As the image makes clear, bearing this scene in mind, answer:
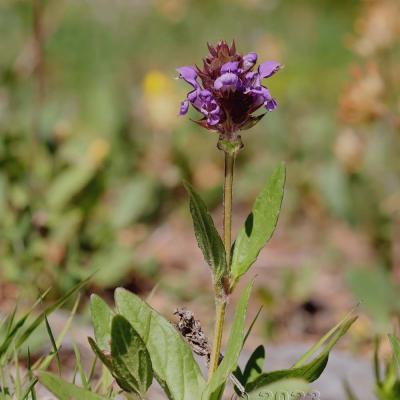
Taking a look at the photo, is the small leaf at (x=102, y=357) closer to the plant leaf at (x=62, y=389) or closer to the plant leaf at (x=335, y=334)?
the plant leaf at (x=62, y=389)

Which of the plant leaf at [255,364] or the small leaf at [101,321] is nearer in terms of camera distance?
→ the small leaf at [101,321]

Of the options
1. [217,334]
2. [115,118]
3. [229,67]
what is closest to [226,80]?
[229,67]

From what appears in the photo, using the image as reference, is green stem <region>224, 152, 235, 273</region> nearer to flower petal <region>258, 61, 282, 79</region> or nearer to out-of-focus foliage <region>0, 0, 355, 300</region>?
flower petal <region>258, 61, 282, 79</region>

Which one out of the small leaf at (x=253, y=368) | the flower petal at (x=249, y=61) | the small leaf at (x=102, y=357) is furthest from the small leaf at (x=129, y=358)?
the flower petal at (x=249, y=61)

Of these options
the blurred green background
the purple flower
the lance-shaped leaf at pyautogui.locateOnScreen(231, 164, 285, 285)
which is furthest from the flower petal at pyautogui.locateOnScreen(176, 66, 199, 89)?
the blurred green background

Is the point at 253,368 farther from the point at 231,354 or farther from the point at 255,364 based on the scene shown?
the point at 231,354

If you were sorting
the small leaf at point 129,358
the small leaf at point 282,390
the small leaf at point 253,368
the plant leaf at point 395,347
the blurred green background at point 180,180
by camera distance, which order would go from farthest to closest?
the blurred green background at point 180,180 < the small leaf at point 253,368 < the plant leaf at point 395,347 < the small leaf at point 129,358 < the small leaf at point 282,390

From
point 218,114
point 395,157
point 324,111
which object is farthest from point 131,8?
point 218,114
